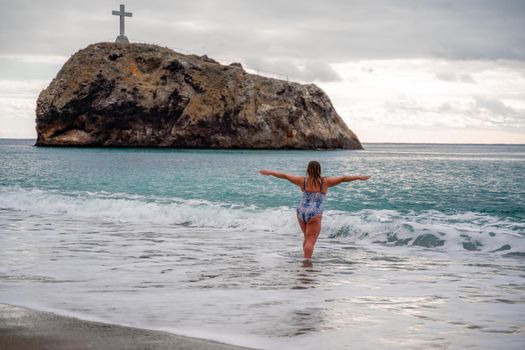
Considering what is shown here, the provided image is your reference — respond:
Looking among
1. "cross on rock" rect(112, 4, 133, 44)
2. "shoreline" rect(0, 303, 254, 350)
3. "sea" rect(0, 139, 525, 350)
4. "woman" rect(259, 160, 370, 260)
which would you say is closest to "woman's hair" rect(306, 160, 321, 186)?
"woman" rect(259, 160, 370, 260)

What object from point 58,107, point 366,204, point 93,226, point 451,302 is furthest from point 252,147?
point 451,302

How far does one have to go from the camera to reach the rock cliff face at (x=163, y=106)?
113 metres

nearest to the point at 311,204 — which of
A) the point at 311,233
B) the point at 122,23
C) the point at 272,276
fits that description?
the point at 311,233

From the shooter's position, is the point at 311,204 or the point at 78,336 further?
the point at 311,204

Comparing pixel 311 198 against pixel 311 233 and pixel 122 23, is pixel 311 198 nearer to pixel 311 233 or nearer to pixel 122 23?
pixel 311 233

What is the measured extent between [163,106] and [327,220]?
101m

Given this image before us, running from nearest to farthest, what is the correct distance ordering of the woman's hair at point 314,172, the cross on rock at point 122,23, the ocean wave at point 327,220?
the woman's hair at point 314,172 → the ocean wave at point 327,220 → the cross on rock at point 122,23

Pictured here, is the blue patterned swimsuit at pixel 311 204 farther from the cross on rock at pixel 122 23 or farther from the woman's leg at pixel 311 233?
the cross on rock at pixel 122 23

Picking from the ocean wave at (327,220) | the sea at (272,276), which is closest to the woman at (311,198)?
the sea at (272,276)

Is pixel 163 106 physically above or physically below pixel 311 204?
above

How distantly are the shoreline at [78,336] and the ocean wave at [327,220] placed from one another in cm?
823

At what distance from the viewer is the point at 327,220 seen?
49.5ft

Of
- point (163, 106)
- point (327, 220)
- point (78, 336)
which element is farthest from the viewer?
point (163, 106)

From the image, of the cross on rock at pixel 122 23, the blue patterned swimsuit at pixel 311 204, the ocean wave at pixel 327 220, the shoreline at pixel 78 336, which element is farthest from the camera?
the cross on rock at pixel 122 23
